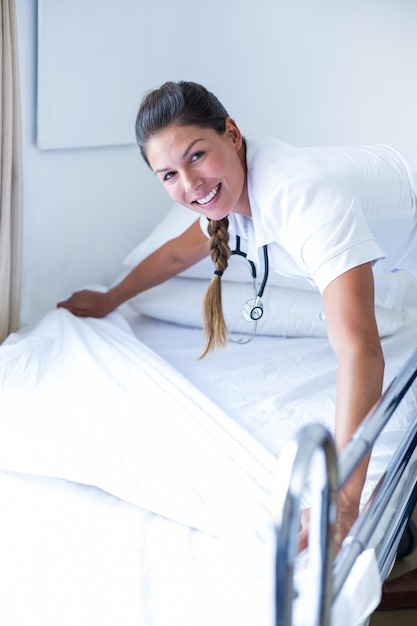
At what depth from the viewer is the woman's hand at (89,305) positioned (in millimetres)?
2258

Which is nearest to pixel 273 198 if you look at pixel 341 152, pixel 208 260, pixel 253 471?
pixel 341 152

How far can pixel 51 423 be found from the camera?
1.63m

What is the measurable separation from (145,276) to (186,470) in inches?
32.9

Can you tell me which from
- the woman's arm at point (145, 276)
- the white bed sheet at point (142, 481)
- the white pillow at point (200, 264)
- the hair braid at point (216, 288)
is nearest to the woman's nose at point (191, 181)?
the hair braid at point (216, 288)

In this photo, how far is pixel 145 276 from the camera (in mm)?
2248

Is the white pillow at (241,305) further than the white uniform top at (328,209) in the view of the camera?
Yes

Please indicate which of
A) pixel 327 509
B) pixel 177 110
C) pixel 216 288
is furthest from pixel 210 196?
pixel 327 509

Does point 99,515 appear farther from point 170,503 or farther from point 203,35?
point 203,35

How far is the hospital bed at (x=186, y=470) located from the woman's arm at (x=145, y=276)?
0.19 feet

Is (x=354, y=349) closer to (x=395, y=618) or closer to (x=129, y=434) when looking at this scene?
(x=129, y=434)

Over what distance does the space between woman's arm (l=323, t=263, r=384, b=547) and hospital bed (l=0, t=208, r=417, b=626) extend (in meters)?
0.09

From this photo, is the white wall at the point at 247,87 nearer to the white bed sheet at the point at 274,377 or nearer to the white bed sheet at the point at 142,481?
the white bed sheet at the point at 274,377

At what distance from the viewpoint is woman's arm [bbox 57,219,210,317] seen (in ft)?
7.14

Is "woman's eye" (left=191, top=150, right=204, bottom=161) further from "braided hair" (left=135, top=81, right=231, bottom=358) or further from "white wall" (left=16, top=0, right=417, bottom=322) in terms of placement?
"white wall" (left=16, top=0, right=417, bottom=322)
